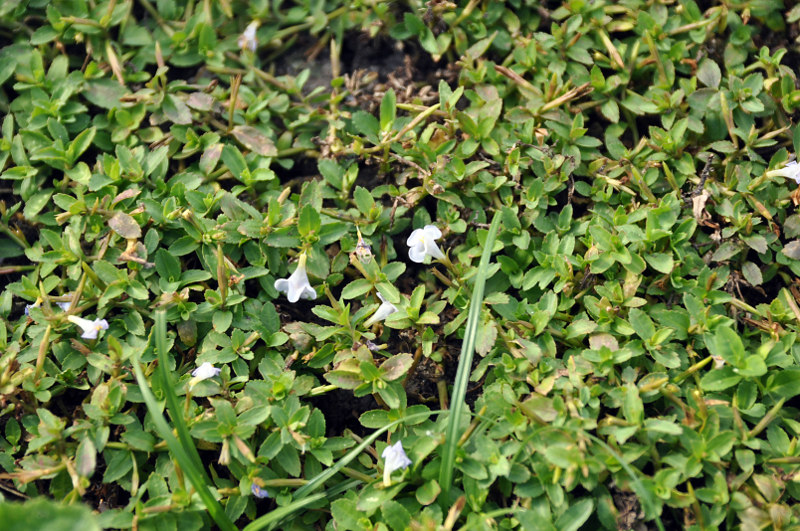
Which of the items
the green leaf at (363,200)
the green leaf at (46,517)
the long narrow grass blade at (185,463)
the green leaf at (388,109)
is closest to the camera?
the green leaf at (46,517)

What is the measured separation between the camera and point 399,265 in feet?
8.05

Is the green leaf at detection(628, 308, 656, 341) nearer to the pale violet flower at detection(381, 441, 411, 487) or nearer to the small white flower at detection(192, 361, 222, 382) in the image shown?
the pale violet flower at detection(381, 441, 411, 487)

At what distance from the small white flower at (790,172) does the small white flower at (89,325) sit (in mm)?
2407

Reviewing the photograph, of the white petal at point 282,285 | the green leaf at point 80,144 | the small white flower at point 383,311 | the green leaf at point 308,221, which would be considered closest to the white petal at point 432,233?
the small white flower at point 383,311

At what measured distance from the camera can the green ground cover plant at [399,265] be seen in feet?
6.70

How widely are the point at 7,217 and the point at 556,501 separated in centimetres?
222

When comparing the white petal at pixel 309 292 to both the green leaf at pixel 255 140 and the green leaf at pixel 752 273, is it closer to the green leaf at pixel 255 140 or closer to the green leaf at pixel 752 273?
the green leaf at pixel 255 140

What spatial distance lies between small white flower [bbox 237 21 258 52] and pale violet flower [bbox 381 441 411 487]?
6.15 feet

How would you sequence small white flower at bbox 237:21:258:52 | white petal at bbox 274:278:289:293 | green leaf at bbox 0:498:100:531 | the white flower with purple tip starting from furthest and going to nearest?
small white flower at bbox 237:21:258:52
white petal at bbox 274:278:289:293
the white flower with purple tip
green leaf at bbox 0:498:100:531

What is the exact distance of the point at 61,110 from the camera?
2.70 metres

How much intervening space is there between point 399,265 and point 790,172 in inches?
56.7

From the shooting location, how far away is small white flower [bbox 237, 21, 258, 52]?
2941 millimetres

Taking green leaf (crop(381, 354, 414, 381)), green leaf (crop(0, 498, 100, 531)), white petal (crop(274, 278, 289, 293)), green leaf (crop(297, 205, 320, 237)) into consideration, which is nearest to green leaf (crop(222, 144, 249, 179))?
green leaf (crop(297, 205, 320, 237))

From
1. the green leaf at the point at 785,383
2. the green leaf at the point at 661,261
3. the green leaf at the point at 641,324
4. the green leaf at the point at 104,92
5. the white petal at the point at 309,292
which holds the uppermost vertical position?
the green leaf at the point at 104,92
